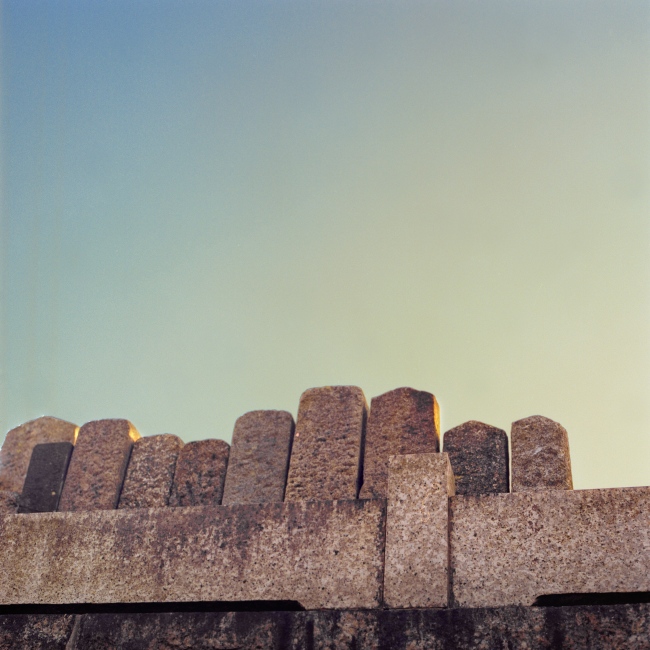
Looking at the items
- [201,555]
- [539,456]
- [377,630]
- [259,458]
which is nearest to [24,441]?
[259,458]

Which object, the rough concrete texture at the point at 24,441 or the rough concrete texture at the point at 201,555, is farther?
the rough concrete texture at the point at 24,441

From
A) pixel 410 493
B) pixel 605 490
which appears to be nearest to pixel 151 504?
pixel 410 493

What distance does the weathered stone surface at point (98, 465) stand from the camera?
612 centimetres

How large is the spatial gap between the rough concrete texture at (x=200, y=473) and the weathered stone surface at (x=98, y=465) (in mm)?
426

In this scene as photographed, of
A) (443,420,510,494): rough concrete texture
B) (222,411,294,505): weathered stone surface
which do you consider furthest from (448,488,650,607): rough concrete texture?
(222,411,294,505): weathered stone surface

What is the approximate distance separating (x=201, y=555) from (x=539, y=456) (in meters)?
2.02

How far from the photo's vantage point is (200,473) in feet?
19.7

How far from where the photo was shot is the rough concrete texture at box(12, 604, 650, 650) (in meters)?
4.22

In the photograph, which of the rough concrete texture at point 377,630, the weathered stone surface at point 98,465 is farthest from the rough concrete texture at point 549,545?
the weathered stone surface at point 98,465

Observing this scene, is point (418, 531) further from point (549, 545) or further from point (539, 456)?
point (539, 456)

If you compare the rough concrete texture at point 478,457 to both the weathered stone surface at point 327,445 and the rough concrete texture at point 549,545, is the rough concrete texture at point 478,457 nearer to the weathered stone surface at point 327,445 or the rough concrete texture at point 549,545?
the rough concrete texture at point 549,545

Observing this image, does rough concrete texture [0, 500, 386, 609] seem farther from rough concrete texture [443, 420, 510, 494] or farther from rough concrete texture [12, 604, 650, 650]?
rough concrete texture [443, 420, 510, 494]

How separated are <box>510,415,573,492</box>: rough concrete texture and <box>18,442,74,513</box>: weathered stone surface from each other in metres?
3.08

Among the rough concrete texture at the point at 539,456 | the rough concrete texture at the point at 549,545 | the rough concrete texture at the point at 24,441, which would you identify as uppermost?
the rough concrete texture at the point at 24,441
